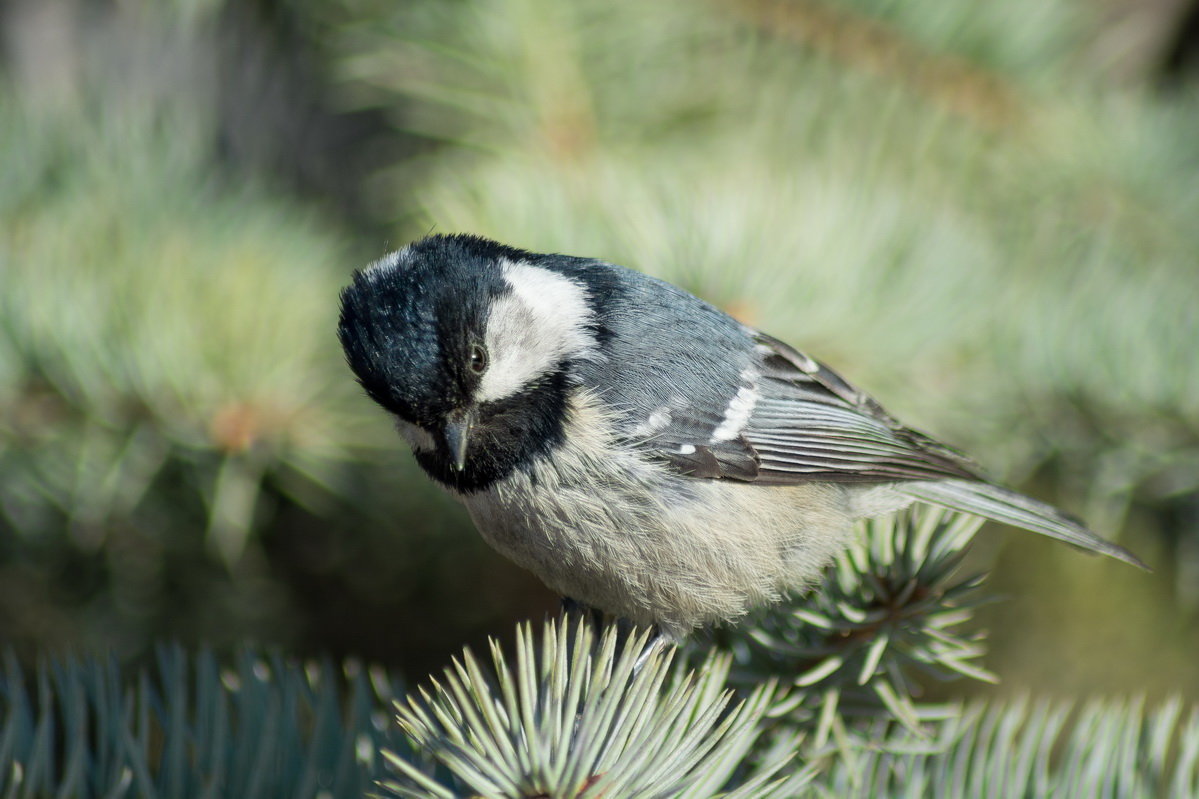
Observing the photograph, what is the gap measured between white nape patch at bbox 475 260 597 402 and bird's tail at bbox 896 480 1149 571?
547mm

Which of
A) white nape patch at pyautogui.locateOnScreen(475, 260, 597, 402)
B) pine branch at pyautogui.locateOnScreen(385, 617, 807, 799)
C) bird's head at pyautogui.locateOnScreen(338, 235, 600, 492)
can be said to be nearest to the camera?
pine branch at pyautogui.locateOnScreen(385, 617, 807, 799)

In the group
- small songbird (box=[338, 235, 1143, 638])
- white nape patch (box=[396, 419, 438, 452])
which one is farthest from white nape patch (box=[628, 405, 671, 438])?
white nape patch (box=[396, 419, 438, 452])

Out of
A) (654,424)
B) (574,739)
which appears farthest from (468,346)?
(574,739)

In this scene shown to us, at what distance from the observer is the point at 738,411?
1302mm

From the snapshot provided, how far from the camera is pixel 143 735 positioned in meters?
0.80

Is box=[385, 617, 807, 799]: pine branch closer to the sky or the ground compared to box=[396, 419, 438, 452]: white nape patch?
closer to the ground

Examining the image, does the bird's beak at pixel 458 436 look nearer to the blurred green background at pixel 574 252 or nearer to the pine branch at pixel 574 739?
the blurred green background at pixel 574 252

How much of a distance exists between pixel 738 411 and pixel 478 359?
1.26 feet

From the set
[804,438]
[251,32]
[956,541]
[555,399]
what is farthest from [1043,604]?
[251,32]

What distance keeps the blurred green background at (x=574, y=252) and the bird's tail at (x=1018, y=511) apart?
112 mm

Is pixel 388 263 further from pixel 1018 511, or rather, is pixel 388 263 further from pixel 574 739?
pixel 1018 511

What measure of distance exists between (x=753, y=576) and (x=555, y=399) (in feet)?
1.08

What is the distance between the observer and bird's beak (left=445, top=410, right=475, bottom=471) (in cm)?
107

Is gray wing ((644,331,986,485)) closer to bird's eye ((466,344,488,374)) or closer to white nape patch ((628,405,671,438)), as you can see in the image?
white nape patch ((628,405,671,438))
